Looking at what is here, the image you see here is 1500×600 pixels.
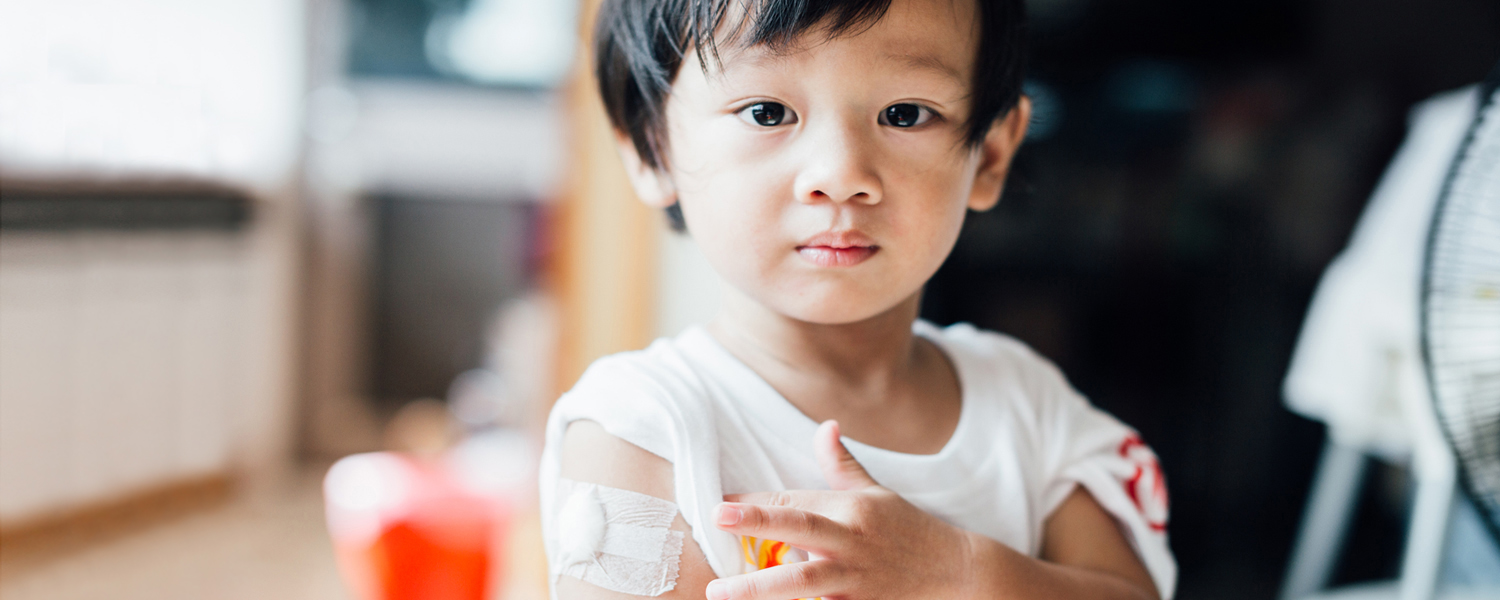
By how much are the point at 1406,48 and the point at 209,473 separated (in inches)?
125

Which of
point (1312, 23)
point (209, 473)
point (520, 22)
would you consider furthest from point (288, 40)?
point (1312, 23)

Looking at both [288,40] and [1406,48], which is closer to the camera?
[1406,48]

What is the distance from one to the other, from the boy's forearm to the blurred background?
0.30m

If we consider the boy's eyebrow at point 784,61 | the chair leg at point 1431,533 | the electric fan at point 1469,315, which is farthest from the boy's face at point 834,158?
the chair leg at point 1431,533

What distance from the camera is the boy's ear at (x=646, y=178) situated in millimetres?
614

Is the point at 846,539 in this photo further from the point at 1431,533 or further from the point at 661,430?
the point at 1431,533

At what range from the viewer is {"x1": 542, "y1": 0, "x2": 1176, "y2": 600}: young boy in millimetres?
506

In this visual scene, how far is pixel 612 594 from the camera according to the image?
1.64 feet

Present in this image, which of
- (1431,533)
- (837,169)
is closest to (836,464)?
(837,169)

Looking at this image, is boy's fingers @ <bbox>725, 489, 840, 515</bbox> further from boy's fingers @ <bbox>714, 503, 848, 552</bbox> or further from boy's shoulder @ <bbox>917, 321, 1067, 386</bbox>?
boy's shoulder @ <bbox>917, 321, 1067, 386</bbox>

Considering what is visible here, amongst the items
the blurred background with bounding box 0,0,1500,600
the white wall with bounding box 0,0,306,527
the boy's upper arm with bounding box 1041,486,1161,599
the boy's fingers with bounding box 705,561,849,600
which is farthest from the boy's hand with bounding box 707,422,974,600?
the white wall with bounding box 0,0,306,527

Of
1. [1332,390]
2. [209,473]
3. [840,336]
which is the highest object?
[840,336]

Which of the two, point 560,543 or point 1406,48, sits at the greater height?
point 1406,48

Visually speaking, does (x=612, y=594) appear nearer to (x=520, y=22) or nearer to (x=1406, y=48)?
(x=1406, y=48)
